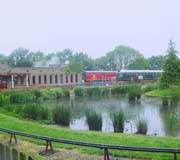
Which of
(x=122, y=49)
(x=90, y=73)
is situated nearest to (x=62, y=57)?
(x=122, y=49)

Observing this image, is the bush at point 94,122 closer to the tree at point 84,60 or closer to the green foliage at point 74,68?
the green foliage at point 74,68

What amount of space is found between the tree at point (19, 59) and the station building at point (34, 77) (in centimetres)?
1940

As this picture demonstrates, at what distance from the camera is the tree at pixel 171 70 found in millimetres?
33594

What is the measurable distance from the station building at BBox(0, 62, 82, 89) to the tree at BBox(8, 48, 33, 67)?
19403 millimetres

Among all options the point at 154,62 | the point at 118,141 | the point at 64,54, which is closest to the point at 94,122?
the point at 118,141

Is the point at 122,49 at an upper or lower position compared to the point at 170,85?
upper

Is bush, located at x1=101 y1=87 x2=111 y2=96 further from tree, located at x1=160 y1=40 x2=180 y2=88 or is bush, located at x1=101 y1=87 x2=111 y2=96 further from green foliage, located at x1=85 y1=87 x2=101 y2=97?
tree, located at x1=160 y1=40 x2=180 y2=88

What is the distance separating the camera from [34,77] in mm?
53031

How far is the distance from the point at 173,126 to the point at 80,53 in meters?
85.0

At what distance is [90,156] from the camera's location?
25.4ft

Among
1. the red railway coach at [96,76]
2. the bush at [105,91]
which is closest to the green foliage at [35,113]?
the bush at [105,91]

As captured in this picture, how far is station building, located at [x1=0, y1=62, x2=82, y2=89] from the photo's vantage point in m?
48.0

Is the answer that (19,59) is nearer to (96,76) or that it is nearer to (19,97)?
(96,76)

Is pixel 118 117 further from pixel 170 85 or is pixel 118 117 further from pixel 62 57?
pixel 62 57
